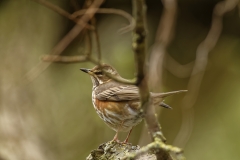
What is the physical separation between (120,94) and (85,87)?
310cm

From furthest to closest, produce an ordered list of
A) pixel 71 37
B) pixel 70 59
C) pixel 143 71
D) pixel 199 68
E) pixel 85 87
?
pixel 85 87, pixel 199 68, pixel 71 37, pixel 70 59, pixel 143 71

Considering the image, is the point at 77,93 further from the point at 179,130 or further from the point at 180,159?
the point at 180,159

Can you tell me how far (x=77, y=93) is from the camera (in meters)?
7.12

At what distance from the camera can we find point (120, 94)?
4.06 metres

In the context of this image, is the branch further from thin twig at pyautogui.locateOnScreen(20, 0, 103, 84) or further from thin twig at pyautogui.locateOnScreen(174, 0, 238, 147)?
thin twig at pyautogui.locateOnScreen(174, 0, 238, 147)

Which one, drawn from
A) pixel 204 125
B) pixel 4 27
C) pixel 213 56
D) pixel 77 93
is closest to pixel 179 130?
pixel 204 125

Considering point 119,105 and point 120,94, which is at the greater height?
point 120,94

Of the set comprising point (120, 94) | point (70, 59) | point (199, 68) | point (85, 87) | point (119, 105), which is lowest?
point (70, 59)

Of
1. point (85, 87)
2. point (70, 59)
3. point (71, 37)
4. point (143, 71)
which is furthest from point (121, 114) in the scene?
point (85, 87)

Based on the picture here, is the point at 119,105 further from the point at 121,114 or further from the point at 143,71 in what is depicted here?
the point at 143,71

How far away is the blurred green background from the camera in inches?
255

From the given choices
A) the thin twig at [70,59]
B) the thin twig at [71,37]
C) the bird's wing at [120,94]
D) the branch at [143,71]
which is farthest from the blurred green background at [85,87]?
the branch at [143,71]

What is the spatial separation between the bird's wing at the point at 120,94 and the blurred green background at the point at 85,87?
1.96 m

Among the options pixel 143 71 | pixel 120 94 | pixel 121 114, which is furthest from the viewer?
pixel 120 94
